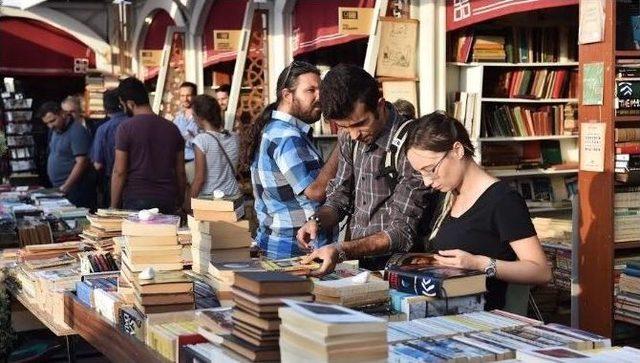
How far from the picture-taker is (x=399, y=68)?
6.54 m

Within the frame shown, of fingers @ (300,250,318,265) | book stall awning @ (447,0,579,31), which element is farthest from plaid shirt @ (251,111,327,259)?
book stall awning @ (447,0,579,31)

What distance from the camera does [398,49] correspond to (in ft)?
21.4

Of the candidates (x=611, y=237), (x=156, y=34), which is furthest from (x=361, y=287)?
(x=156, y=34)

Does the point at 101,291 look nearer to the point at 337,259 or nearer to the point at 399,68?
the point at 337,259

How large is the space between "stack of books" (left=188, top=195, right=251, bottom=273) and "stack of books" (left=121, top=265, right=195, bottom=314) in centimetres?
37

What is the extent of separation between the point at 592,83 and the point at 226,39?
5368 mm

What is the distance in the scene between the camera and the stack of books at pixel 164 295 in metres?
2.76

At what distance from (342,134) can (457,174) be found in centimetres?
72

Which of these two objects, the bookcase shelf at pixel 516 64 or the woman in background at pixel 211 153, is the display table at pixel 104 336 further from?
the bookcase shelf at pixel 516 64

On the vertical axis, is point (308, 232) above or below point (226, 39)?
below

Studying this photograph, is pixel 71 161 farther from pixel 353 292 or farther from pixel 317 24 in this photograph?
pixel 353 292

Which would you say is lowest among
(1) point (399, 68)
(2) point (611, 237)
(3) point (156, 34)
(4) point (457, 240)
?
(2) point (611, 237)

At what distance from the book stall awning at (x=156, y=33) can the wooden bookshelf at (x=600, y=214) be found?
8.67m

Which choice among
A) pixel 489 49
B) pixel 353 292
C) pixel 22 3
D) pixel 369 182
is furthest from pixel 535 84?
pixel 22 3
